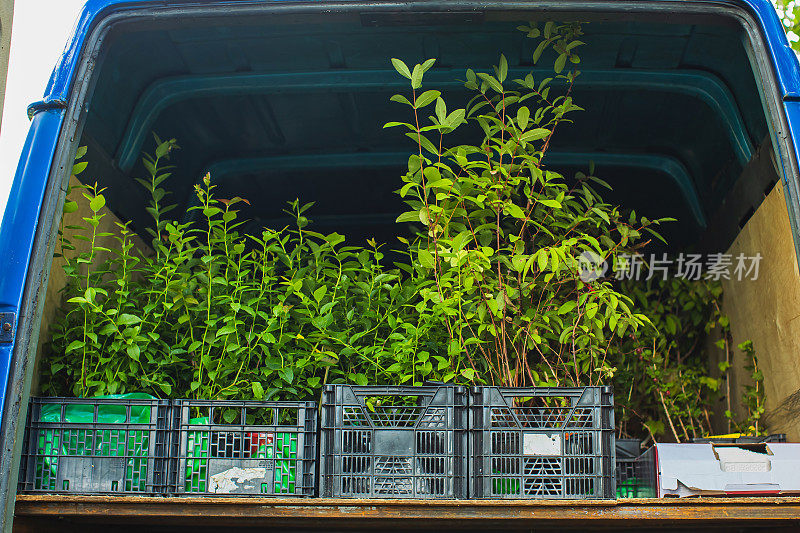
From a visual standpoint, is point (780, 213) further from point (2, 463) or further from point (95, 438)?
point (2, 463)

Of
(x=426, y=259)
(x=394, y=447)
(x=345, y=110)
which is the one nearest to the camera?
(x=394, y=447)

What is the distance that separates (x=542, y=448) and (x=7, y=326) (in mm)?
1553

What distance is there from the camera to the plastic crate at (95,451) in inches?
83.4

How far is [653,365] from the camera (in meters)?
3.53

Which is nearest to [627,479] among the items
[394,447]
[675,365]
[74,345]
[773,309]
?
[394,447]

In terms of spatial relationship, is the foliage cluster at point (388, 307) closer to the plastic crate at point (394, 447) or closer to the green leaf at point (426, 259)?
the green leaf at point (426, 259)

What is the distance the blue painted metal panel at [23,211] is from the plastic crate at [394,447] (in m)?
0.91

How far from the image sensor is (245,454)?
2.21 m

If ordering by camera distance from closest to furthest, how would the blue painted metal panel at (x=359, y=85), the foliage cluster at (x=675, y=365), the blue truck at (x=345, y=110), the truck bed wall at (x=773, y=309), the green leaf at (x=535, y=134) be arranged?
the blue truck at (x=345, y=110)
the green leaf at (x=535, y=134)
the truck bed wall at (x=773, y=309)
the blue painted metal panel at (x=359, y=85)
the foliage cluster at (x=675, y=365)

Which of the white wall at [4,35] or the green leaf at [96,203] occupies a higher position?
the white wall at [4,35]

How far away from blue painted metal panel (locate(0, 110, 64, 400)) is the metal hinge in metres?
0.01

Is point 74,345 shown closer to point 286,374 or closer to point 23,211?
point 23,211

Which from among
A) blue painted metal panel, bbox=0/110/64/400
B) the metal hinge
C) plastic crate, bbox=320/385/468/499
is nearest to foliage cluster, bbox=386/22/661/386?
plastic crate, bbox=320/385/468/499

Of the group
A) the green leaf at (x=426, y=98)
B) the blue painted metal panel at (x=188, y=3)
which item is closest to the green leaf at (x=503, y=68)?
the green leaf at (x=426, y=98)
